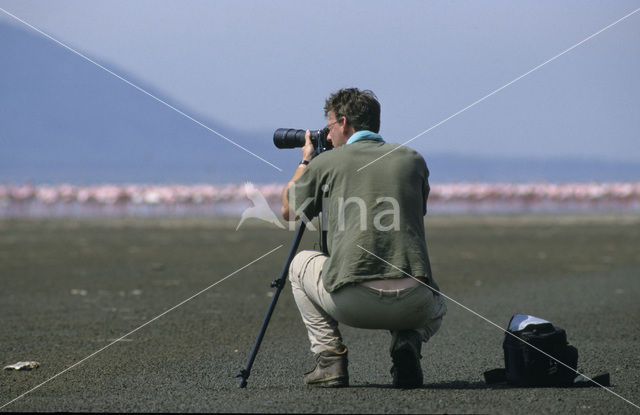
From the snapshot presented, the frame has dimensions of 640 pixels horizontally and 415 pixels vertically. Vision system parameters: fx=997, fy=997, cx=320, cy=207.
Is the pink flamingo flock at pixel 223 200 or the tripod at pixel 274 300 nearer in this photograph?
the tripod at pixel 274 300

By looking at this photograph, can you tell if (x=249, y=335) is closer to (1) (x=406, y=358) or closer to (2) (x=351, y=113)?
(1) (x=406, y=358)

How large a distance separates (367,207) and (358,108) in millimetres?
586

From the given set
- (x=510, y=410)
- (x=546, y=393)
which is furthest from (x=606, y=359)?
(x=510, y=410)

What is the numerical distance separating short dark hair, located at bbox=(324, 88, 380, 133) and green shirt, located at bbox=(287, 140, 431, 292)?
16cm

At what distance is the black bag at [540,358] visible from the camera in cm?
573

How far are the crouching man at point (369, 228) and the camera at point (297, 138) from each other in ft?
0.35

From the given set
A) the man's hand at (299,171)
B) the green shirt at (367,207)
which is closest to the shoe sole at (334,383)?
A: the green shirt at (367,207)

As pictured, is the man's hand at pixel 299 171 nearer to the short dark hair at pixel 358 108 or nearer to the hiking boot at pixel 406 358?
the short dark hair at pixel 358 108

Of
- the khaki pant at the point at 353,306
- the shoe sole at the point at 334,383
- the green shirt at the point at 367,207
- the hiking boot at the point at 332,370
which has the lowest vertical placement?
the shoe sole at the point at 334,383

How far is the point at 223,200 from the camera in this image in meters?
64.8

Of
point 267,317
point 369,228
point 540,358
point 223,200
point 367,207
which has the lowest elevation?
point 540,358

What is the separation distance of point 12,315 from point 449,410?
6.23m

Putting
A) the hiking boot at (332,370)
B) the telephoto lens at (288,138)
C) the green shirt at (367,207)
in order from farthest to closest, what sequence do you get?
1. the telephoto lens at (288,138)
2. the hiking boot at (332,370)
3. the green shirt at (367,207)

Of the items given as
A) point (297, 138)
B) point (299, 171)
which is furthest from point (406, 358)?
point (297, 138)
